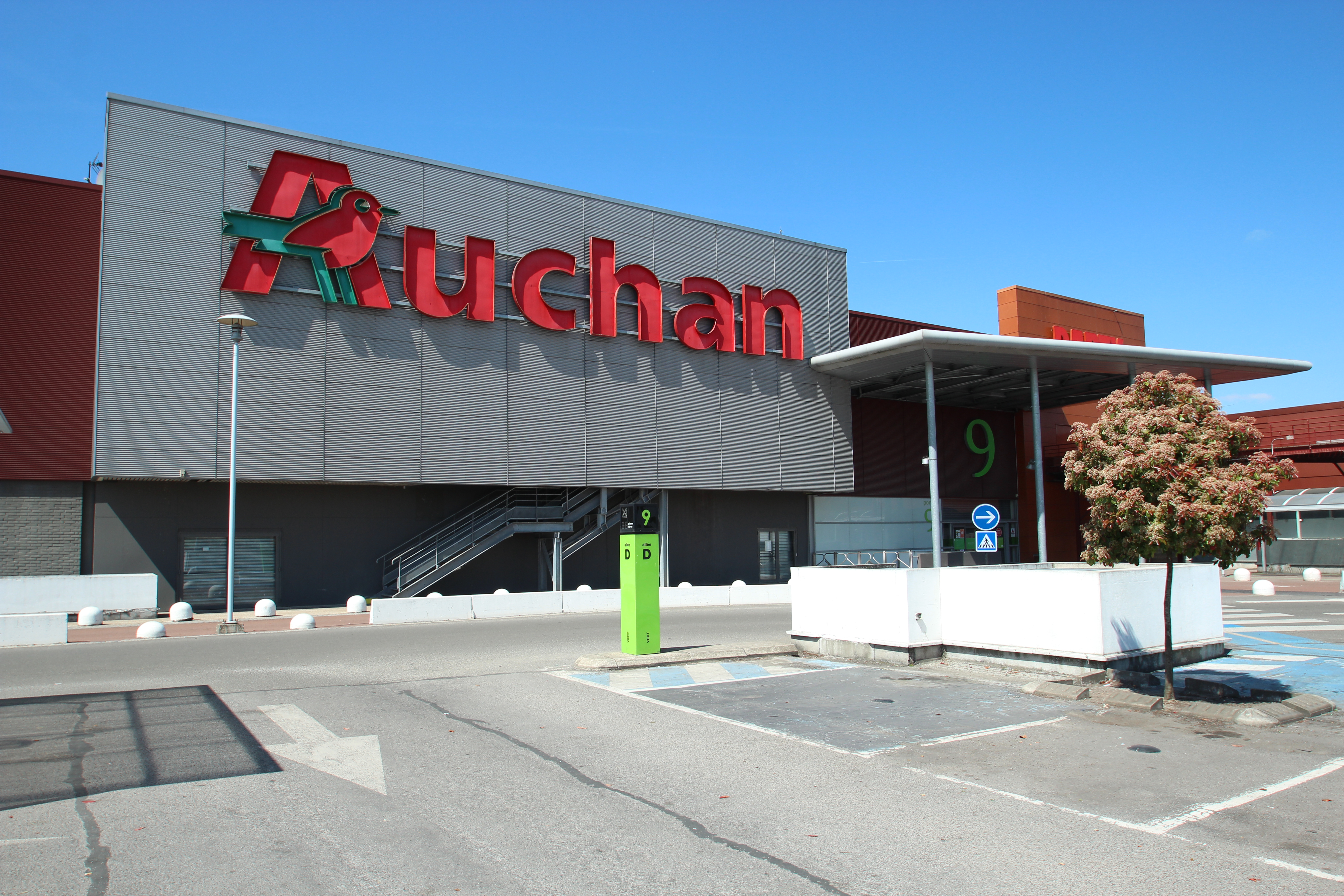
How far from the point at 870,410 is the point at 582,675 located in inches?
1201

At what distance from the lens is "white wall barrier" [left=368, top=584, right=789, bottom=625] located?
23.2 m

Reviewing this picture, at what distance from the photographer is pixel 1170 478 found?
34.3ft

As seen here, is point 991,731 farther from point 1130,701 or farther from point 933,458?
point 933,458

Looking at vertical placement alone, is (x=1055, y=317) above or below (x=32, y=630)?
above

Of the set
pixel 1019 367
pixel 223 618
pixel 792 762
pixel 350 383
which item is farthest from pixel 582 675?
pixel 1019 367

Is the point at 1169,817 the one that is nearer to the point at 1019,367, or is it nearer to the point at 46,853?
the point at 46,853

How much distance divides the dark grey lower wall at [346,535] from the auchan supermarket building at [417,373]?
3.3 inches

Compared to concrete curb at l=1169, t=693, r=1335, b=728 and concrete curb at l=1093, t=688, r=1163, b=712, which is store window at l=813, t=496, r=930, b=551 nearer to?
concrete curb at l=1093, t=688, r=1163, b=712

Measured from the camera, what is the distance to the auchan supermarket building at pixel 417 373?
2488 cm

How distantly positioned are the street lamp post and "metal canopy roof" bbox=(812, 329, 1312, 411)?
19.6 metres

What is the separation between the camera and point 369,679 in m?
12.8

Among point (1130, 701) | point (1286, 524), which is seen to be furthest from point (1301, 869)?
point (1286, 524)

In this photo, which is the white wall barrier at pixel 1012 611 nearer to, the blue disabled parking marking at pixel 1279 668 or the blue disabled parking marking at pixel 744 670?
the blue disabled parking marking at pixel 1279 668

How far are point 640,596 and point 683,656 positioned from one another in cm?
119
